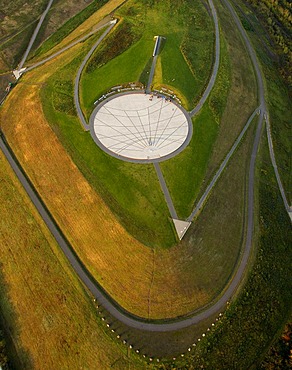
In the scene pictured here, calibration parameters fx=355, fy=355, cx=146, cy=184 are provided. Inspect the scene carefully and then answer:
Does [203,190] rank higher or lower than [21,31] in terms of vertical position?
lower

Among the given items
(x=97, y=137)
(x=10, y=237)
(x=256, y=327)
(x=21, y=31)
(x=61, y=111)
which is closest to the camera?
(x=256, y=327)

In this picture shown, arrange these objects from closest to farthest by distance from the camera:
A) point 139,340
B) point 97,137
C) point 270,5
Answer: point 139,340, point 97,137, point 270,5

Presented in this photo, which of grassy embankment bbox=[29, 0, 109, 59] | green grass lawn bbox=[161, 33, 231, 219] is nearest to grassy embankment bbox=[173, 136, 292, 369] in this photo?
green grass lawn bbox=[161, 33, 231, 219]

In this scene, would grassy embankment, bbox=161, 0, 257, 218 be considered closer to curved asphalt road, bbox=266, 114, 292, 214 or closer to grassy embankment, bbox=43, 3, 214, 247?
grassy embankment, bbox=43, 3, 214, 247

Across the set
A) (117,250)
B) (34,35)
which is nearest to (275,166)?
(117,250)

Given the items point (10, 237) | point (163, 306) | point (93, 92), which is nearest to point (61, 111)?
point (93, 92)

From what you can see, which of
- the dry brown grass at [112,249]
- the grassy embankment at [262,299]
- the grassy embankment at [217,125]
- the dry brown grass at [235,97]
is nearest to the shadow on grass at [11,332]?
the dry brown grass at [112,249]

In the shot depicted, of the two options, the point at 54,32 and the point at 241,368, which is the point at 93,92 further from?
the point at 241,368
